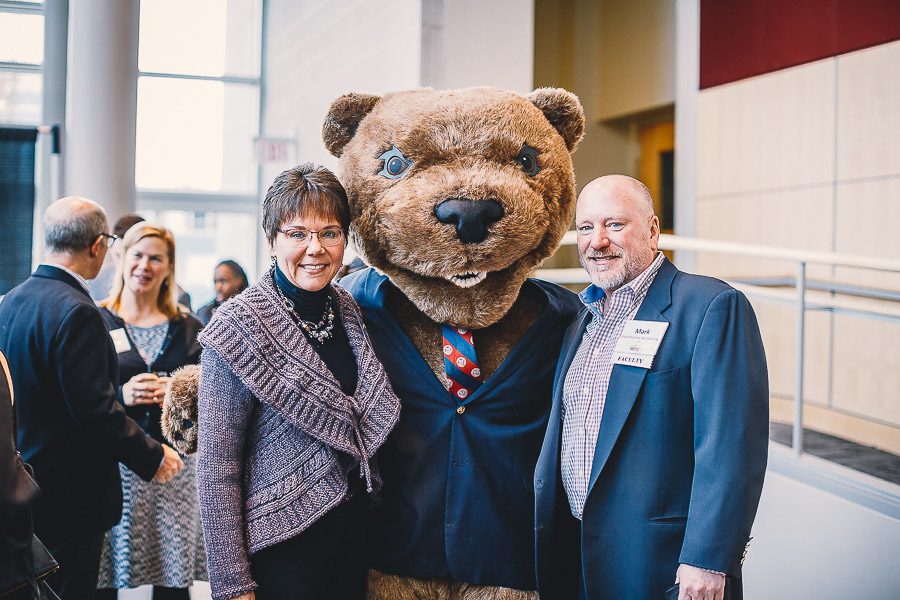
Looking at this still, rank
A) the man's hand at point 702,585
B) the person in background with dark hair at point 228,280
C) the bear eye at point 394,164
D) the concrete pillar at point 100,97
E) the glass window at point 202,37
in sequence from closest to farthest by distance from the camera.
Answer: the man's hand at point 702,585, the bear eye at point 394,164, the person in background with dark hair at point 228,280, the concrete pillar at point 100,97, the glass window at point 202,37

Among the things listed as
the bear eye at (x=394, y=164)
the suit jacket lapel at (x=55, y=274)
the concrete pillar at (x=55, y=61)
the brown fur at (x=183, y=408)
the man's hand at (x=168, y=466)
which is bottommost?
the man's hand at (x=168, y=466)

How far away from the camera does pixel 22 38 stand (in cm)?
654

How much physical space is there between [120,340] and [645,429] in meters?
2.14

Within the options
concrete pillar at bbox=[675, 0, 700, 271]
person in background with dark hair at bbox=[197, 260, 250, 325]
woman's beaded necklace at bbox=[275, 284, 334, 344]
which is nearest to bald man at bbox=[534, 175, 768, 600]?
woman's beaded necklace at bbox=[275, 284, 334, 344]

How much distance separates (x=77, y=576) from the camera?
2.44 metres

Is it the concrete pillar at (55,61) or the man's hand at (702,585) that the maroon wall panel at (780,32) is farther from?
the concrete pillar at (55,61)

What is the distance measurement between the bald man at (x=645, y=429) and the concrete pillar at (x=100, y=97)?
3.94 m

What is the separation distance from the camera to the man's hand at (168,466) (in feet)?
8.91

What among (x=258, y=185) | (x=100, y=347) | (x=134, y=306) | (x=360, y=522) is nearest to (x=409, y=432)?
(x=360, y=522)

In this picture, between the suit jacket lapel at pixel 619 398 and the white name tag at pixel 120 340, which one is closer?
the suit jacket lapel at pixel 619 398

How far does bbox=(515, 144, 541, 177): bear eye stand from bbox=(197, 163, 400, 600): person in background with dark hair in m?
0.47

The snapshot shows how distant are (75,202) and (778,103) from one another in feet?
17.0

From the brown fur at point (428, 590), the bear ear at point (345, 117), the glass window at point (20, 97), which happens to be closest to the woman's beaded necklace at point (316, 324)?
the bear ear at point (345, 117)

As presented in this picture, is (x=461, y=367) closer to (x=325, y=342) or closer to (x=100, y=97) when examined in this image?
(x=325, y=342)
